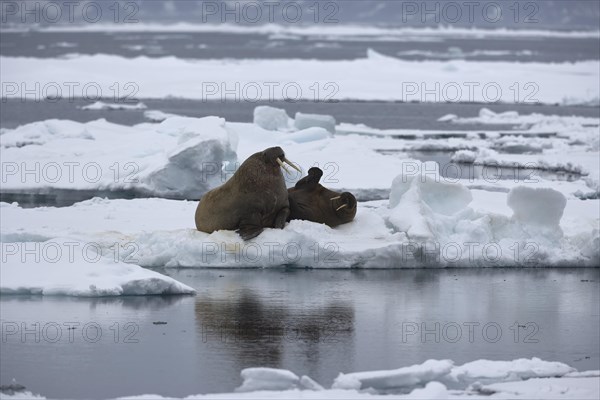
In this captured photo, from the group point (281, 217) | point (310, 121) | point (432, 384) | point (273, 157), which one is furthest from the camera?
point (310, 121)

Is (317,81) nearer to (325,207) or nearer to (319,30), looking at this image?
(325,207)

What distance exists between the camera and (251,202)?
10.7 m

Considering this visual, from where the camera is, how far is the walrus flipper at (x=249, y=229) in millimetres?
10597

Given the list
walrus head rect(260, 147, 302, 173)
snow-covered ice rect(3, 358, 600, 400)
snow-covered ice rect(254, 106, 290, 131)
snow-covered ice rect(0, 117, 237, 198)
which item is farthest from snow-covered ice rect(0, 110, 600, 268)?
snow-covered ice rect(254, 106, 290, 131)

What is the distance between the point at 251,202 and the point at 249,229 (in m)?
0.25

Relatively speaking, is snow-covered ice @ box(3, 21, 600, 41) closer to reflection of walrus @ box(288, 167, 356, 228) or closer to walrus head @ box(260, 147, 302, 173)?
reflection of walrus @ box(288, 167, 356, 228)

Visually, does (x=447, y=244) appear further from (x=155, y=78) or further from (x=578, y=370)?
(x=155, y=78)

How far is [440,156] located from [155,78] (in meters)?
20.7

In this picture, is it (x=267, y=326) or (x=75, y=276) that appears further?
(x=75, y=276)

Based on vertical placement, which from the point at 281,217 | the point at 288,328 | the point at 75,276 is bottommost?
the point at 288,328

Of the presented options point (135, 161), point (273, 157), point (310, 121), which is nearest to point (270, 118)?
point (310, 121)

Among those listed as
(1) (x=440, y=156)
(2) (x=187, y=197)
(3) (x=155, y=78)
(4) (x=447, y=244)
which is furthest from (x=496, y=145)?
(3) (x=155, y=78)

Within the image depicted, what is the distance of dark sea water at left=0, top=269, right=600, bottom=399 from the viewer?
24.7 ft

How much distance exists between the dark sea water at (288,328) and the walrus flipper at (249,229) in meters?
0.33
